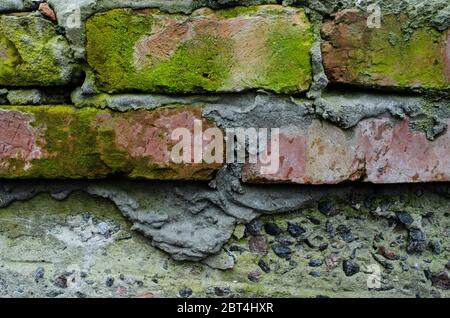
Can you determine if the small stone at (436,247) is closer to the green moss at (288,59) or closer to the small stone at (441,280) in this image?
the small stone at (441,280)

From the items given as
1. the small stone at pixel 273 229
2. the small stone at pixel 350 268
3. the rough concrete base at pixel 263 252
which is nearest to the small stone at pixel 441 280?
the rough concrete base at pixel 263 252

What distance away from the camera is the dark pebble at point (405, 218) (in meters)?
0.76

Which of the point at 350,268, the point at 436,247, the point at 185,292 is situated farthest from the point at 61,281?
the point at 436,247

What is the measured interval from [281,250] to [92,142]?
299 mm

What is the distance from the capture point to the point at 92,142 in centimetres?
72

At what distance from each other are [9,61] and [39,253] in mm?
269

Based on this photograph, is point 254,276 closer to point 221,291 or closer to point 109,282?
point 221,291

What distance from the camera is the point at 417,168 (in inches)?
28.9

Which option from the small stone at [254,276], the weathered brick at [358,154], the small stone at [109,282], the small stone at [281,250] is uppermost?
the weathered brick at [358,154]

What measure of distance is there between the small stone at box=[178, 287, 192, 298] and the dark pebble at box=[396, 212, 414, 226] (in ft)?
1.02

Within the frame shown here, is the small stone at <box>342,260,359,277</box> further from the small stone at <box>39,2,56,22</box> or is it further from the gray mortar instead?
the small stone at <box>39,2,56,22</box>

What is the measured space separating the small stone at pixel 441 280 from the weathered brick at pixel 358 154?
0.14 meters

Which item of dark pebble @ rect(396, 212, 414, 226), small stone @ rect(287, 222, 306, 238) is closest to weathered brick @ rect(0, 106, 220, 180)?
small stone @ rect(287, 222, 306, 238)

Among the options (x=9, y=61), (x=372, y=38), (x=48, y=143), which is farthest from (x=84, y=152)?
(x=372, y=38)
